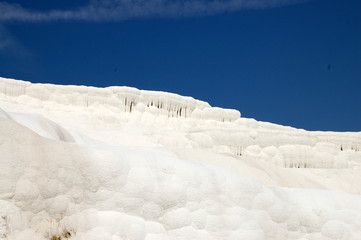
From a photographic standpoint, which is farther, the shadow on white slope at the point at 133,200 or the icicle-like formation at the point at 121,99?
the icicle-like formation at the point at 121,99

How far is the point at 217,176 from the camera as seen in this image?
6070 mm

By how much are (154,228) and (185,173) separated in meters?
0.89

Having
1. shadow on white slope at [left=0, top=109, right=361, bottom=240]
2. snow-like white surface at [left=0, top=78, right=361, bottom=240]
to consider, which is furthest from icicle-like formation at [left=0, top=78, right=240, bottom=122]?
shadow on white slope at [left=0, top=109, right=361, bottom=240]

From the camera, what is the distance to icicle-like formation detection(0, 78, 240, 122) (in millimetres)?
32875

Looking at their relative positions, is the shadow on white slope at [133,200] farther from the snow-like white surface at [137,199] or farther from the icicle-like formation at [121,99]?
the icicle-like formation at [121,99]

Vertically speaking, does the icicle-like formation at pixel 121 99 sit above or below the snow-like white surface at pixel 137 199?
above

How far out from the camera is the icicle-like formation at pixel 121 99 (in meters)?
32.9

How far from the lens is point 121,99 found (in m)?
36.1

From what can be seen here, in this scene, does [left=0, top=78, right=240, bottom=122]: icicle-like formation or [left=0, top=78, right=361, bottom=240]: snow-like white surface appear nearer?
[left=0, top=78, right=361, bottom=240]: snow-like white surface

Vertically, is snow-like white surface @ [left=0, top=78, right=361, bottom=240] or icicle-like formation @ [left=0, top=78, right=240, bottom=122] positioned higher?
icicle-like formation @ [left=0, top=78, right=240, bottom=122]

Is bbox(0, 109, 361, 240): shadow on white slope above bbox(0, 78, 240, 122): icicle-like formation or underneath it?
underneath

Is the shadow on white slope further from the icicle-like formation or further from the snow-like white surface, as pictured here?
the icicle-like formation

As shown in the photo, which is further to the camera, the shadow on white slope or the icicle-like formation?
the icicle-like formation

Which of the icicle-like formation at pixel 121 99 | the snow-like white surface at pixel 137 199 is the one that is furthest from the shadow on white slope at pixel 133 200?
the icicle-like formation at pixel 121 99
